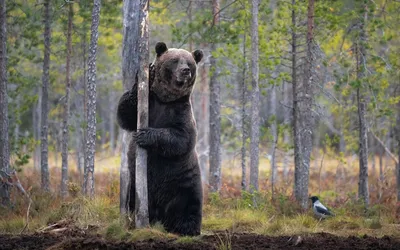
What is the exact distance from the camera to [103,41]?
2000 centimetres

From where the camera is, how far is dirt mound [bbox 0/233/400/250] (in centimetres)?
652

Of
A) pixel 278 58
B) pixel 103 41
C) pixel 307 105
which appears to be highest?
pixel 103 41

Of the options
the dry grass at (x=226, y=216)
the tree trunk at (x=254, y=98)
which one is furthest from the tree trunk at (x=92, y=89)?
the tree trunk at (x=254, y=98)

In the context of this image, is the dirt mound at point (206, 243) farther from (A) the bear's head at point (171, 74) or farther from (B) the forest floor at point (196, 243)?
(A) the bear's head at point (171, 74)

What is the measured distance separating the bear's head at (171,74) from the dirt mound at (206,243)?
6.44 ft

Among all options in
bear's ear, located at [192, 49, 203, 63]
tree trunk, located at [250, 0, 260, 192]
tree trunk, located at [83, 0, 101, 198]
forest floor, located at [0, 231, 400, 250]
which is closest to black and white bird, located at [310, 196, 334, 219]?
tree trunk, located at [250, 0, 260, 192]

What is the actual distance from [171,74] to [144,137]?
37.4 inches

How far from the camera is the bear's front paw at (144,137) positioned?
7551mm

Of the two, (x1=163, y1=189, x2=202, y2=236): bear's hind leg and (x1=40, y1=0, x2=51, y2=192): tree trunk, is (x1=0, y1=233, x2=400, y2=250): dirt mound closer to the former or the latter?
(x1=163, y1=189, x2=202, y2=236): bear's hind leg

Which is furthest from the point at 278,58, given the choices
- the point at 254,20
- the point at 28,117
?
the point at 28,117

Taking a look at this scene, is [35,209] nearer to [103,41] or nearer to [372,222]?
[372,222]

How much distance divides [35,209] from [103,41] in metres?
9.55

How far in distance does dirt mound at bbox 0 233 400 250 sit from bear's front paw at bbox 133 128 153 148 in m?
1.26

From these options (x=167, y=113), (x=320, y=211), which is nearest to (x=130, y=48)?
(x=167, y=113)
